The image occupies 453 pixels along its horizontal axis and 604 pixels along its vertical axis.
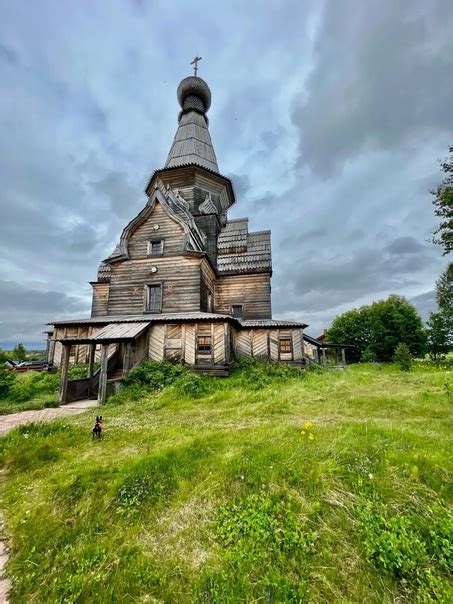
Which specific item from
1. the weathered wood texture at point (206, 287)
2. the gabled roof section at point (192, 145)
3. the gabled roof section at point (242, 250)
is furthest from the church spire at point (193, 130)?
the weathered wood texture at point (206, 287)

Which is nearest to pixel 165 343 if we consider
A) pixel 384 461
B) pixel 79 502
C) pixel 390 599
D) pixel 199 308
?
pixel 199 308

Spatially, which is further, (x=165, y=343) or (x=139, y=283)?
(x=139, y=283)

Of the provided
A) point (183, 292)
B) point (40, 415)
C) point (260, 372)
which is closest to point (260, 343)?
point (260, 372)

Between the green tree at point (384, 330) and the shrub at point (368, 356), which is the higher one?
the green tree at point (384, 330)

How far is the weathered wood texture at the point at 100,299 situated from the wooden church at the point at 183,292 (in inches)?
3.8

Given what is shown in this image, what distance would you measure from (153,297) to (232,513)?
1509cm

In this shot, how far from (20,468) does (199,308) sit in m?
12.0

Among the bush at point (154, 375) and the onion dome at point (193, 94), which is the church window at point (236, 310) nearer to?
the bush at point (154, 375)

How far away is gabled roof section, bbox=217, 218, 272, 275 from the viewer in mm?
20625

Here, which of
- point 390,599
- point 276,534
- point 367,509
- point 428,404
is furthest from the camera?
point 428,404

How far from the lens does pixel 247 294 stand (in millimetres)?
20438

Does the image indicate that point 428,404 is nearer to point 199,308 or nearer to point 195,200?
point 199,308

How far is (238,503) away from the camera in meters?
3.53

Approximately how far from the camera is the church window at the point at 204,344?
14258 millimetres
